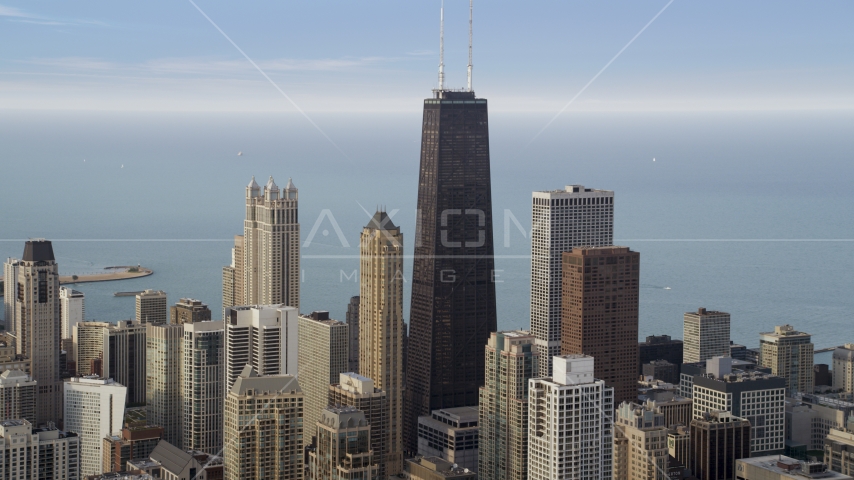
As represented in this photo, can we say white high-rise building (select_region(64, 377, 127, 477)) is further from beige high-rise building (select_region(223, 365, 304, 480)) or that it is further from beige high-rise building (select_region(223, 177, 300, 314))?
beige high-rise building (select_region(223, 177, 300, 314))

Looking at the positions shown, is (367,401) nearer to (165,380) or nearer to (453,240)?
(165,380)

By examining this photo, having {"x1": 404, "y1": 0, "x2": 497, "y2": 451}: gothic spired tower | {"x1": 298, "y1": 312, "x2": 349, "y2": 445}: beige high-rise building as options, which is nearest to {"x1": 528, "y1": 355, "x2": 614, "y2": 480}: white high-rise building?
{"x1": 298, "y1": 312, "x2": 349, "y2": 445}: beige high-rise building

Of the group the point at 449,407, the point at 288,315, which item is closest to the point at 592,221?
the point at 449,407

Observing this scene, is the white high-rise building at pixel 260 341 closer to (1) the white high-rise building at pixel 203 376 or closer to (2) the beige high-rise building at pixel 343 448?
(1) the white high-rise building at pixel 203 376

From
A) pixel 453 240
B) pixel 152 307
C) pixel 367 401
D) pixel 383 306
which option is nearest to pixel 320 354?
pixel 383 306

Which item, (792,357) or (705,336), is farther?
(705,336)

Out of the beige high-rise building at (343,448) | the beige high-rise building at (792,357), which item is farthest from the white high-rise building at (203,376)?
the beige high-rise building at (792,357)

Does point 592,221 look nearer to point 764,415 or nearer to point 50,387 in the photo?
point 764,415
